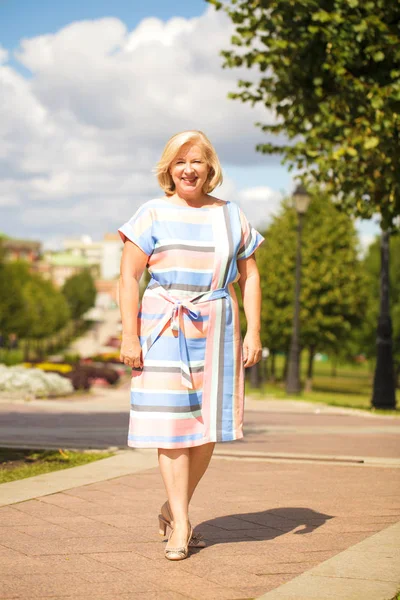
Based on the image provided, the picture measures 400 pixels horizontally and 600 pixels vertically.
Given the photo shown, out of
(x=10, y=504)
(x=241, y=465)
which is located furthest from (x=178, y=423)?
(x=241, y=465)

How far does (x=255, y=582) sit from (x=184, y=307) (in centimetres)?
135

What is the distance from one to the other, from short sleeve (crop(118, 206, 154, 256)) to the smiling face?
0.75ft

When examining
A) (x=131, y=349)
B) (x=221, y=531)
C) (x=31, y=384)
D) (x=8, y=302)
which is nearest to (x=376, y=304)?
(x=8, y=302)

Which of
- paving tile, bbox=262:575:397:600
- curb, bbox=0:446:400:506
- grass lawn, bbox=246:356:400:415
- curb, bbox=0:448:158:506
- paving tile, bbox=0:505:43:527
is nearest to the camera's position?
paving tile, bbox=262:575:397:600

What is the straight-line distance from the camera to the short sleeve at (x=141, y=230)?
4824 mm

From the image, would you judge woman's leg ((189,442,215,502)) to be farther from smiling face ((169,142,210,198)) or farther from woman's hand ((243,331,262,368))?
smiling face ((169,142,210,198))

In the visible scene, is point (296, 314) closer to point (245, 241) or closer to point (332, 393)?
point (245, 241)

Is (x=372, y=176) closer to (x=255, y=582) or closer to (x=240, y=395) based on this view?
(x=240, y=395)

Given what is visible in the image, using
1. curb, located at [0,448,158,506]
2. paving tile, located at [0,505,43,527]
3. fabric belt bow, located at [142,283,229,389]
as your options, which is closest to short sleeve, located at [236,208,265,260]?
fabric belt bow, located at [142,283,229,389]

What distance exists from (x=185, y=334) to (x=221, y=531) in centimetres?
123

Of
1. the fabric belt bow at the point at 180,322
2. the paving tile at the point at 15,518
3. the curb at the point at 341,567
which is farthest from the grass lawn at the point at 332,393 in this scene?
the fabric belt bow at the point at 180,322

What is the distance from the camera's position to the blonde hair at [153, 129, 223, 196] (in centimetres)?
495

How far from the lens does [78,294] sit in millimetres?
149125

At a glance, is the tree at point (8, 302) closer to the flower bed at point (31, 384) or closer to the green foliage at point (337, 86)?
the flower bed at point (31, 384)
